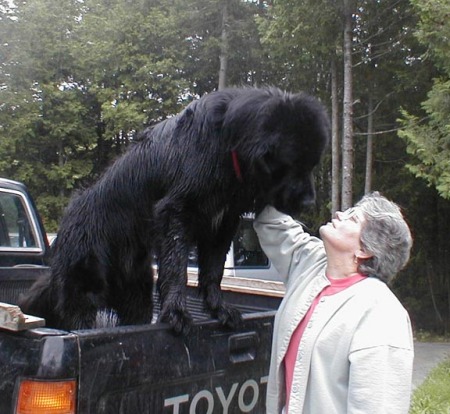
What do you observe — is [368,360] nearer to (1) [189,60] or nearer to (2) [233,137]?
(2) [233,137]

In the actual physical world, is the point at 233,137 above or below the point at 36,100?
below

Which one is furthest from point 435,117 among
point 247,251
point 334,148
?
point 247,251

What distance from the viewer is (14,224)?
4.48 meters

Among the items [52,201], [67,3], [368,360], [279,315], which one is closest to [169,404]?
[279,315]

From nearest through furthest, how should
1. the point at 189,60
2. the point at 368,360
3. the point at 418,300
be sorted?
1. the point at 368,360
2. the point at 418,300
3. the point at 189,60

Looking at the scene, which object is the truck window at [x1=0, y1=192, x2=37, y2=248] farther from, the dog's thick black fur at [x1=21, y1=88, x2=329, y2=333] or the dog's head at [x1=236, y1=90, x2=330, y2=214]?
the dog's head at [x1=236, y1=90, x2=330, y2=214]

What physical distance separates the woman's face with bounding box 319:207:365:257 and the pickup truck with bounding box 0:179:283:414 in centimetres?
68

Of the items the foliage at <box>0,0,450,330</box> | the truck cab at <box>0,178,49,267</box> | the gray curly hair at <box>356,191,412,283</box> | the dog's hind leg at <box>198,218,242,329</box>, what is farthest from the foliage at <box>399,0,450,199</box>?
the gray curly hair at <box>356,191,412,283</box>

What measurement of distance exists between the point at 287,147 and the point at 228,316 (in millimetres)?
792

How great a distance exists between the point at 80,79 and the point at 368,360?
18.1 m

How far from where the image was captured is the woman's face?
2041 millimetres

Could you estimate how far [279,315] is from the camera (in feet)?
Result: 7.21

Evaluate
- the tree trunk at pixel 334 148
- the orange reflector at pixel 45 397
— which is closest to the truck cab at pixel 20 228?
the orange reflector at pixel 45 397

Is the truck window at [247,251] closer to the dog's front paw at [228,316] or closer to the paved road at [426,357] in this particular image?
the paved road at [426,357]
